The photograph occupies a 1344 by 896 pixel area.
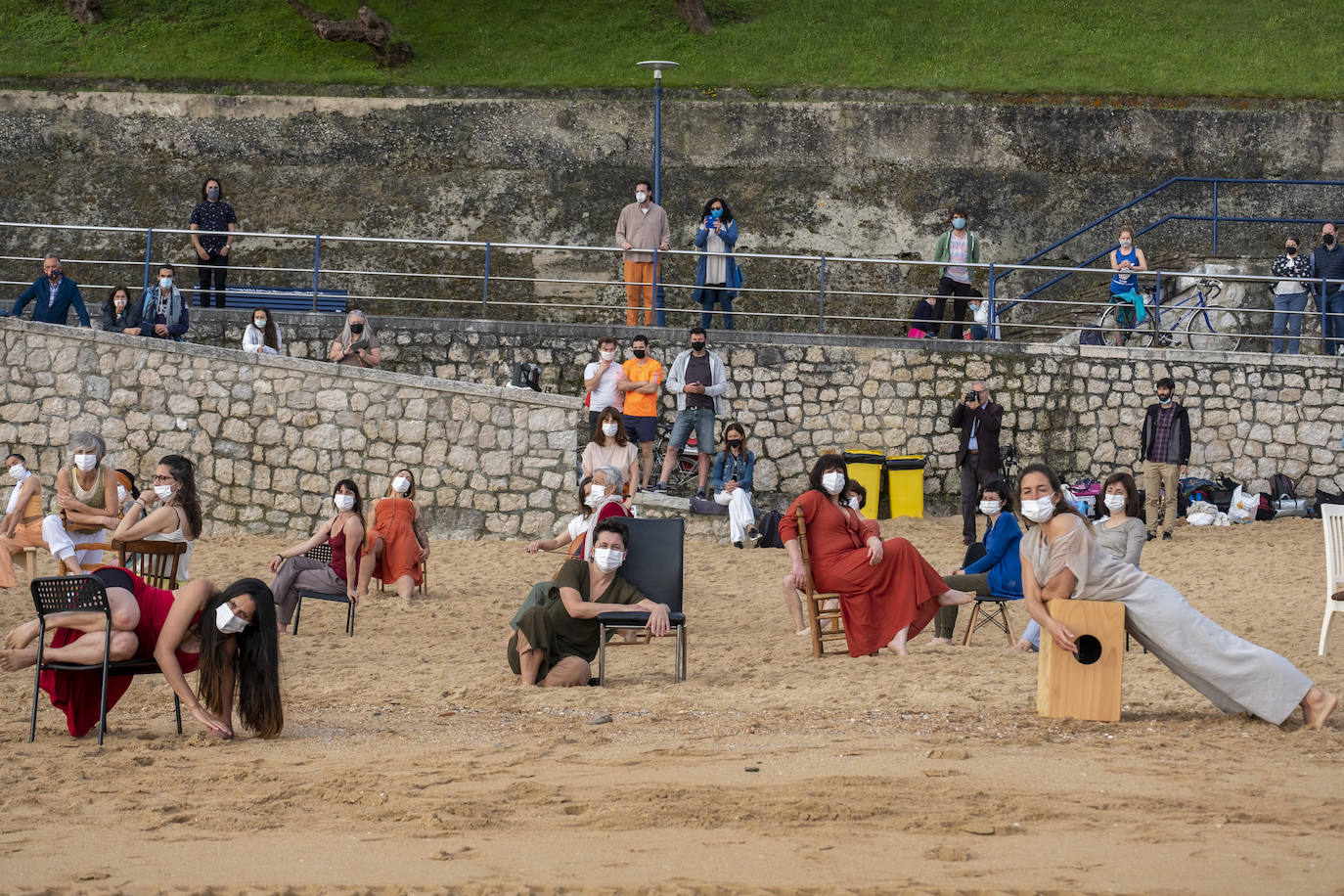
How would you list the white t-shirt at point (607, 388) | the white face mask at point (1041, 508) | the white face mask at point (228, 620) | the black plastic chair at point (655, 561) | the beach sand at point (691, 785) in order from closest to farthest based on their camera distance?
the beach sand at point (691, 785) → the white face mask at point (228, 620) → the white face mask at point (1041, 508) → the black plastic chair at point (655, 561) → the white t-shirt at point (607, 388)

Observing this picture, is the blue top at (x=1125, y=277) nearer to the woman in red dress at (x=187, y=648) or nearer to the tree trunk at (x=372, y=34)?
the tree trunk at (x=372, y=34)

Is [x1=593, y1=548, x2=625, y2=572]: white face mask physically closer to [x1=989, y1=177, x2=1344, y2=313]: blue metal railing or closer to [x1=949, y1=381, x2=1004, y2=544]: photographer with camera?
[x1=949, y1=381, x2=1004, y2=544]: photographer with camera

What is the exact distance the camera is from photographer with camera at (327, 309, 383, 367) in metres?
14.5

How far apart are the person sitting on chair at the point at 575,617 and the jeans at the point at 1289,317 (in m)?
10.3

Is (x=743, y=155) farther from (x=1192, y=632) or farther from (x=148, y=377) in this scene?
(x=1192, y=632)

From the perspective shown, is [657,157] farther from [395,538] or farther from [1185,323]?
[395,538]

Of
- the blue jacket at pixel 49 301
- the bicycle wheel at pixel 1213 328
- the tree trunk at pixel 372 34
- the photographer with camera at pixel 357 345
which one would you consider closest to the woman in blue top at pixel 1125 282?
the bicycle wheel at pixel 1213 328

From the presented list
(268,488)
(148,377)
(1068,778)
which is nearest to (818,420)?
(268,488)

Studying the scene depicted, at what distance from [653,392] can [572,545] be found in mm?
5250

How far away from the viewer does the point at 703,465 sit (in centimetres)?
1449

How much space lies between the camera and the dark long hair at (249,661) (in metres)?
6.25

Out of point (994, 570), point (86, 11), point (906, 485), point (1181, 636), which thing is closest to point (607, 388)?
point (906, 485)

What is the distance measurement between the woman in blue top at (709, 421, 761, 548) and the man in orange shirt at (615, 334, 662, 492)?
0.66 metres

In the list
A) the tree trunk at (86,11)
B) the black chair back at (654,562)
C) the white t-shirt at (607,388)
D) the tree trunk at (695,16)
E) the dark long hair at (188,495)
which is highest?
the tree trunk at (695,16)
